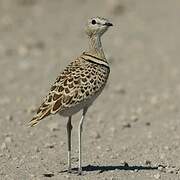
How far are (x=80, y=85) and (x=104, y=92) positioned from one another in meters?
5.66

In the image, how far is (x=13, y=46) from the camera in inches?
671

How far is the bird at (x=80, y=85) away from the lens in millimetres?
7660

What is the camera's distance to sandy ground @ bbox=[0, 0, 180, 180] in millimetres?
8695

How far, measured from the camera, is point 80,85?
7.73 meters

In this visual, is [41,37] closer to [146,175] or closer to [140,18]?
[140,18]

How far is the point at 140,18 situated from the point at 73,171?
12729 millimetres

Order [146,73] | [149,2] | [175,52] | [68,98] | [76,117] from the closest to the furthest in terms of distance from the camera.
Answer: [68,98] < [76,117] < [146,73] < [175,52] < [149,2]

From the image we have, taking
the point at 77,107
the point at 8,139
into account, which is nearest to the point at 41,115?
the point at 77,107

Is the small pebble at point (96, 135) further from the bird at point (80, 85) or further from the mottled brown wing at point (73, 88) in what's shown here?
the mottled brown wing at point (73, 88)

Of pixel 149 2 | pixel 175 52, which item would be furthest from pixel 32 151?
pixel 149 2

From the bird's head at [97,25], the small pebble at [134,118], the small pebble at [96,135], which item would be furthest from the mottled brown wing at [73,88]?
the small pebble at [134,118]

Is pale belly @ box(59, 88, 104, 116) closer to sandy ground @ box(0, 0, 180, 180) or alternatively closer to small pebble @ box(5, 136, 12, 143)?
sandy ground @ box(0, 0, 180, 180)

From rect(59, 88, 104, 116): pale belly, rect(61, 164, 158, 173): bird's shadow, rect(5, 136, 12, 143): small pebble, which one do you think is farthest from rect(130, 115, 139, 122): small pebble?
rect(59, 88, 104, 116): pale belly

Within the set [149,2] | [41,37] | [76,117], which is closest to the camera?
[76,117]
